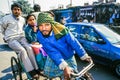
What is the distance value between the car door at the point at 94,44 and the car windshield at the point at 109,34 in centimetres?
20

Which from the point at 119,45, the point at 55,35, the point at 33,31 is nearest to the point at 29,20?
the point at 33,31

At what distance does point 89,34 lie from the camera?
7.26 m

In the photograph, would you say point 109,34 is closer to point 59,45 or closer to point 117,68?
point 117,68

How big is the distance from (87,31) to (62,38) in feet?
14.8

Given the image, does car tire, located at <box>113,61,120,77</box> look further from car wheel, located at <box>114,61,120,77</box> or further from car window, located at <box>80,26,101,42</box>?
car window, located at <box>80,26,101,42</box>

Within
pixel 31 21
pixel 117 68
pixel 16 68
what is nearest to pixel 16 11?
pixel 31 21

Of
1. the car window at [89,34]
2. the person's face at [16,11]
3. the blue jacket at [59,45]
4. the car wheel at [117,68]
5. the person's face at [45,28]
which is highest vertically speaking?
the person's face at [16,11]

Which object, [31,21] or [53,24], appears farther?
[31,21]

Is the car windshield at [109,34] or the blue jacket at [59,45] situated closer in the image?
the blue jacket at [59,45]

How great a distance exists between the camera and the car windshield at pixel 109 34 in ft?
21.4

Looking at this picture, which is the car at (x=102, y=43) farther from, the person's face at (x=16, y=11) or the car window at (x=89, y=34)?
the person's face at (x=16, y=11)

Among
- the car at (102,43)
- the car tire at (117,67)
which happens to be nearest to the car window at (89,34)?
the car at (102,43)

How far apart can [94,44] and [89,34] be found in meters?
0.53

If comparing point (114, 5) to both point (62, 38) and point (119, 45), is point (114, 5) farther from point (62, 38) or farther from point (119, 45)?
point (62, 38)
